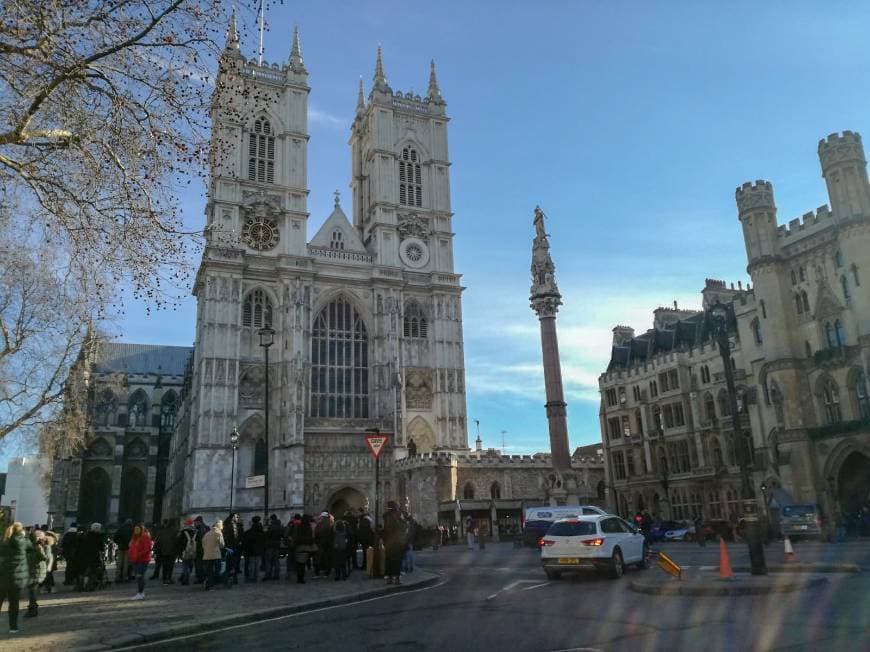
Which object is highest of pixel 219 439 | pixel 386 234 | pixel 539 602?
pixel 386 234

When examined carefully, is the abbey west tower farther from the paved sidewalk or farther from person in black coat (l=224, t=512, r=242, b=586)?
the paved sidewalk

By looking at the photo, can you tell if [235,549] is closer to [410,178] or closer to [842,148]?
[842,148]

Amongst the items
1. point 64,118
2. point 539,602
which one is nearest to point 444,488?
point 539,602

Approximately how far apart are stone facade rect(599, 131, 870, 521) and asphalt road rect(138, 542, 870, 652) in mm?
20484

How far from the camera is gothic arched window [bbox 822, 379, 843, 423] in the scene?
1245 inches

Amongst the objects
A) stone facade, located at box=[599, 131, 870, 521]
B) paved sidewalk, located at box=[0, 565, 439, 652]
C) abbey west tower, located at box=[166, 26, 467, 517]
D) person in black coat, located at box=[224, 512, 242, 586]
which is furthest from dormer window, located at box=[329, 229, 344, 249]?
paved sidewalk, located at box=[0, 565, 439, 652]

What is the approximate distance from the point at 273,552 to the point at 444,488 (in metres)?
25.1

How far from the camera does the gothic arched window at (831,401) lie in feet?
104

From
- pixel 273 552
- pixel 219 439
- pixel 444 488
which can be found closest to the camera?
pixel 273 552

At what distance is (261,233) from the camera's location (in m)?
51.7

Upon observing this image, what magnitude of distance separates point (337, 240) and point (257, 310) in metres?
9.63

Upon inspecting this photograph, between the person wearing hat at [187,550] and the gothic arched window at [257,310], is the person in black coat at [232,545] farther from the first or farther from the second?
the gothic arched window at [257,310]

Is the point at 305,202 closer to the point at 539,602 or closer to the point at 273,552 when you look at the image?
the point at 273,552

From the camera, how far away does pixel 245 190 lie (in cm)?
5231
